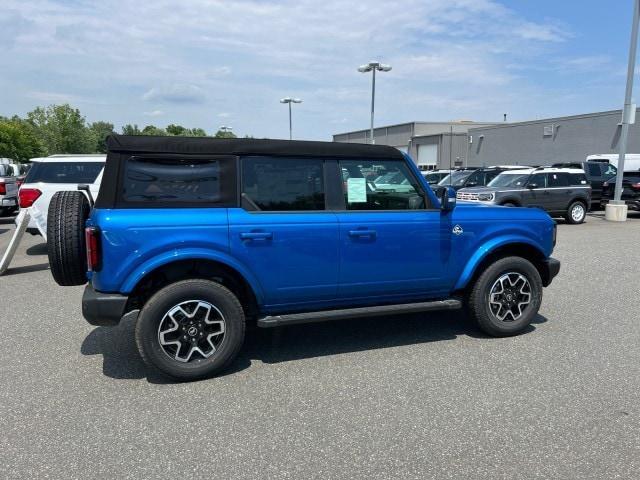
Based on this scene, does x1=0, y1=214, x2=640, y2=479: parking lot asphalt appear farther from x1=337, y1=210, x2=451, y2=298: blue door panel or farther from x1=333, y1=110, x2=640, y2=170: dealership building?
x1=333, y1=110, x2=640, y2=170: dealership building

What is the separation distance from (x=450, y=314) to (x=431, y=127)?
58.2m

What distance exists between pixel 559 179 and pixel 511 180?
1.51m

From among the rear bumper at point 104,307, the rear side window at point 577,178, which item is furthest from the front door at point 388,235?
the rear side window at point 577,178

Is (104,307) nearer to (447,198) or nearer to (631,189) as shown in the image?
(447,198)

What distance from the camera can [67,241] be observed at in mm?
3893

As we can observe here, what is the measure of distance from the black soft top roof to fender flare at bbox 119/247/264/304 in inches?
31.8

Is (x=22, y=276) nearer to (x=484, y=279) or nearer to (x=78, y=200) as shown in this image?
(x=78, y=200)

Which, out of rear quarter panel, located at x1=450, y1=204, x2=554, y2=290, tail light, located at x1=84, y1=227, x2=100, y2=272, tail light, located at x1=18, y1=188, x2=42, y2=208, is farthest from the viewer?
tail light, located at x1=18, y1=188, x2=42, y2=208

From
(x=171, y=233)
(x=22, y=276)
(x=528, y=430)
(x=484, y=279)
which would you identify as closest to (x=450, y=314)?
(x=484, y=279)

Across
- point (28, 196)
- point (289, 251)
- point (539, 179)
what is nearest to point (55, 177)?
point (28, 196)

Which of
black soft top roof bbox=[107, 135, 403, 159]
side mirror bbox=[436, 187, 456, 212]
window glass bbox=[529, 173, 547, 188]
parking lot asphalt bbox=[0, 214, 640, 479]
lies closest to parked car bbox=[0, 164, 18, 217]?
parking lot asphalt bbox=[0, 214, 640, 479]

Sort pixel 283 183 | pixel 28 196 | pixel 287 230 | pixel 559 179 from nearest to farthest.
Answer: pixel 287 230
pixel 283 183
pixel 28 196
pixel 559 179

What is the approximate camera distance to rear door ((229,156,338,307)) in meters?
3.82

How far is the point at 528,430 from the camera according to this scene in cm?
304
